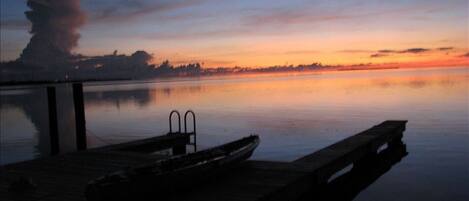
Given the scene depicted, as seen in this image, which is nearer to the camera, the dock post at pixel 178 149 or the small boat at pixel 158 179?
the small boat at pixel 158 179

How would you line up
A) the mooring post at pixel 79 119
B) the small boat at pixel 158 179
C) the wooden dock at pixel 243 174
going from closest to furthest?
the small boat at pixel 158 179, the wooden dock at pixel 243 174, the mooring post at pixel 79 119

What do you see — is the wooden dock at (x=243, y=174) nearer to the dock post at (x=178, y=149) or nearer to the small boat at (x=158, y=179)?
the small boat at (x=158, y=179)

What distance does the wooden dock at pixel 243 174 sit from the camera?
9852mm

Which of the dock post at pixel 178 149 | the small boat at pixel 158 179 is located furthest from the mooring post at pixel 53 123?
the small boat at pixel 158 179

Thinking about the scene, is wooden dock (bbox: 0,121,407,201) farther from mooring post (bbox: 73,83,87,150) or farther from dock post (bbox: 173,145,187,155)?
mooring post (bbox: 73,83,87,150)

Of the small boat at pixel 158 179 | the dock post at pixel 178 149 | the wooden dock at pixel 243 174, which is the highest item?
the small boat at pixel 158 179

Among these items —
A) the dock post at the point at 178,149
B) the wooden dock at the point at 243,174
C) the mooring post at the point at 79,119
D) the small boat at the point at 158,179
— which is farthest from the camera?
the dock post at the point at 178,149

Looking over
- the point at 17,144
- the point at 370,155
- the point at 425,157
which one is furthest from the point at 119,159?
the point at 17,144

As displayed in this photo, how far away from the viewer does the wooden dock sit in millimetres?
9852

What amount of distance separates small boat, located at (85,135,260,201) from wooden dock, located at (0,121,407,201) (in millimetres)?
253

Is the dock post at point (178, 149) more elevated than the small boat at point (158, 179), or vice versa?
the small boat at point (158, 179)

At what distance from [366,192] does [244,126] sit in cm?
1981

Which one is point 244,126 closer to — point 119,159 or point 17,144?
point 17,144

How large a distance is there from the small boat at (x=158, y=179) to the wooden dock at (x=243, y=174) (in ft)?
0.83
